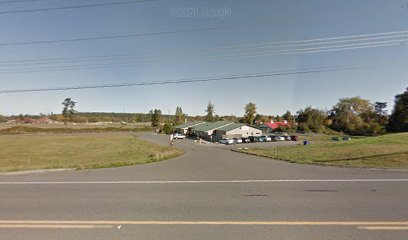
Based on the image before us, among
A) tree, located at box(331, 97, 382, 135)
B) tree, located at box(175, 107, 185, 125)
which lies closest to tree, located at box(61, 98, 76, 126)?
tree, located at box(175, 107, 185, 125)

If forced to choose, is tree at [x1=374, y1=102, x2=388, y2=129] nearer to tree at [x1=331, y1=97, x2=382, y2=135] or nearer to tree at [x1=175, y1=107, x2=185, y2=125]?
tree at [x1=331, y1=97, x2=382, y2=135]

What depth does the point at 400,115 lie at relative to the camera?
6694cm

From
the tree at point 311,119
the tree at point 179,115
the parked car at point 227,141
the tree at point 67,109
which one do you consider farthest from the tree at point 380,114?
the tree at point 67,109

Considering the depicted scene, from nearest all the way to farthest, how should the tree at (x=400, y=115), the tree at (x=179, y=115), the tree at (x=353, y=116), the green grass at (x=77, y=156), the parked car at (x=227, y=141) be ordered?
the green grass at (x=77, y=156)
the parked car at (x=227, y=141)
the tree at (x=400, y=115)
the tree at (x=353, y=116)
the tree at (x=179, y=115)

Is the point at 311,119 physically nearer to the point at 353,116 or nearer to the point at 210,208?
the point at 353,116

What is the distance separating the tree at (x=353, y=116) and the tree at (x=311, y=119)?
17.9ft

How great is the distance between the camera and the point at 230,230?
4.77m

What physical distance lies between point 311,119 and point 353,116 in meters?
14.3

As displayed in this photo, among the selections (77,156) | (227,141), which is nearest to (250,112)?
(227,141)

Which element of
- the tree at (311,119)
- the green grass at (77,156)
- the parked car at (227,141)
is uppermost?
the tree at (311,119)

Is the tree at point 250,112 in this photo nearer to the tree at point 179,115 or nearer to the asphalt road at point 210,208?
the tree at point 179,115

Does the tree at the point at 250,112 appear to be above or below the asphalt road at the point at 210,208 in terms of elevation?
above

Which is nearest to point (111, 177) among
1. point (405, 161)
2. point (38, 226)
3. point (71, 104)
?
point (38, 226)

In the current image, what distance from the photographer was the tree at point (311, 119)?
274 ft
